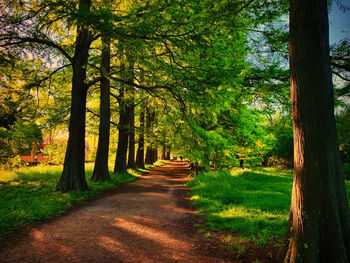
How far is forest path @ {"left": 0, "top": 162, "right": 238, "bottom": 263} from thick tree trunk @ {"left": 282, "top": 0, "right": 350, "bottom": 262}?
1376mm

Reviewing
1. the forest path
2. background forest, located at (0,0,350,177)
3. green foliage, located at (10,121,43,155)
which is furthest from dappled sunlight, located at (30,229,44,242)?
green foliage, located at (10,121,43,155)

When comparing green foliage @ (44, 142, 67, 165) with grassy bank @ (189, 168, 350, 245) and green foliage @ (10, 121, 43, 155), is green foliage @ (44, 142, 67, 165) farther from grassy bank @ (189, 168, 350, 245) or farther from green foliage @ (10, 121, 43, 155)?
grassy bank @ (189, 168, 350, 245)

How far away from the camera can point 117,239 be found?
3.91 m

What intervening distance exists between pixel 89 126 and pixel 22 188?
8.59 m

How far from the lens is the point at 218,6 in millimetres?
4375

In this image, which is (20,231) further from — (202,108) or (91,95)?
(91,95)

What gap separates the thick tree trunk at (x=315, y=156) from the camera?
100 inches

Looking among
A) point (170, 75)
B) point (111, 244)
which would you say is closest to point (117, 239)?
point (111, 244)

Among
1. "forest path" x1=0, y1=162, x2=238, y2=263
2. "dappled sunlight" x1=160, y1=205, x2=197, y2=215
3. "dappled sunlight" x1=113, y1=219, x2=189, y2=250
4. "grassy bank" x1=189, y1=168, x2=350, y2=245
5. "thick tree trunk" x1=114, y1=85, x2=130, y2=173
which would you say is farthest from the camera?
"thick tree trunk" x1=114, y1=85, x2=130, y2=173

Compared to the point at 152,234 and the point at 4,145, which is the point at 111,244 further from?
the point at 4,145

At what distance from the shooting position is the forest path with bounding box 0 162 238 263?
10.6 feet

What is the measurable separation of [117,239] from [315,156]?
3.91 metres

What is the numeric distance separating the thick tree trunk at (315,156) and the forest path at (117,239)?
138cm

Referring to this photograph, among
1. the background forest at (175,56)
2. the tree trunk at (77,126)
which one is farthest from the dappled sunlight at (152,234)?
the tree trunk at (77,126)
